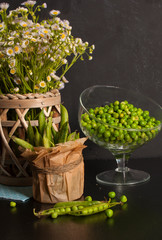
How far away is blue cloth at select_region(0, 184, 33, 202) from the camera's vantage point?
1.52 meters

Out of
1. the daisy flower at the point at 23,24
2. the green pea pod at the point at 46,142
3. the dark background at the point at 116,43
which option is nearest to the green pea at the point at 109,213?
the green pea pod at the point at 46,142

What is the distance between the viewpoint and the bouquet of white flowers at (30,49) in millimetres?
1440

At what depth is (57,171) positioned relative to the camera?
1406mm

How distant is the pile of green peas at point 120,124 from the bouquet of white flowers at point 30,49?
0.75 feet

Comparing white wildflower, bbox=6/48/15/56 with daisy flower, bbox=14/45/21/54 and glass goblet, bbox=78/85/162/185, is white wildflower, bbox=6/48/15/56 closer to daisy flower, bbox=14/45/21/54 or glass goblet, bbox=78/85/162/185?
daisy flower, bbox=14/45/21/54

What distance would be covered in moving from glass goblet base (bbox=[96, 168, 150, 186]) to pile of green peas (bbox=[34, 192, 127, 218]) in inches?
11.2

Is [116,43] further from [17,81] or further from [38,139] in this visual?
[38,139]

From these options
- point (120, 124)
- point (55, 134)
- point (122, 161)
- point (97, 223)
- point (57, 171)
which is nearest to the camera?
point (97, 223)

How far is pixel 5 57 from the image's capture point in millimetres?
1478

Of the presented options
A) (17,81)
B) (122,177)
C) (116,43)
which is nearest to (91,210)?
(122,177)

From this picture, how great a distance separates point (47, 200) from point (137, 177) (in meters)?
0.47

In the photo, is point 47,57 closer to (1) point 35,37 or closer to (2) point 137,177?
(1) point 35,37

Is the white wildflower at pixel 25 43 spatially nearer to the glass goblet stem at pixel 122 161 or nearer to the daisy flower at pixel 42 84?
the daisy flower at pixel 42 84

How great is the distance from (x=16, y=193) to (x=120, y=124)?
0.50 metres
